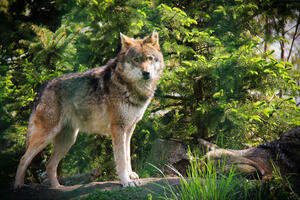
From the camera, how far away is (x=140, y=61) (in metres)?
4.25

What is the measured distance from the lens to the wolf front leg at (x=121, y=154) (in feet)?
13.1

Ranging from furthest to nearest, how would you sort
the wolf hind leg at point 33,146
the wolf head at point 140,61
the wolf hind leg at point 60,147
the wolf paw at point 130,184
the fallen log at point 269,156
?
the wolf hind leg at point 60,147, the fallen log at point 269,156, the wolf head at point 140,61, the wolf hind leg at point 33,146, the wolf paw at point 130,184

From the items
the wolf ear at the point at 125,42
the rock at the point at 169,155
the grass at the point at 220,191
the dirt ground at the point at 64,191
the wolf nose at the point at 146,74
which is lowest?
the rock at the point at 169,155

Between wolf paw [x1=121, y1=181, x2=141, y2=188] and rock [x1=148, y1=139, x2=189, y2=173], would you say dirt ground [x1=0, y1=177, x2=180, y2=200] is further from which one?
rock [x1=148, y1=139, x2=189, y2=173]

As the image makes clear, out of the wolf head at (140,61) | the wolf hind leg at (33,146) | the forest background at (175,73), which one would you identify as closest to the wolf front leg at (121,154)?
the wolf head at (140,61)

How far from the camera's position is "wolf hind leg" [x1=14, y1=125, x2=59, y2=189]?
4039 millimetres

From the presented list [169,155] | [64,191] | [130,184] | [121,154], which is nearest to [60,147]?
[64,191]

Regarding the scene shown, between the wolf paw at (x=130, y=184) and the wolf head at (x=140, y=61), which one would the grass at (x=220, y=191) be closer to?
the wolf paw at (x=130, y=184)

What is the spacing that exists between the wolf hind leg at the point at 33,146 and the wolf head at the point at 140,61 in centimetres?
168

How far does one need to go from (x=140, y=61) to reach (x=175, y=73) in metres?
1.81

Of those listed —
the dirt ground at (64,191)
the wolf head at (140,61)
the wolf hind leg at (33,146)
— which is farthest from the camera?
the wolf head at (140,61)

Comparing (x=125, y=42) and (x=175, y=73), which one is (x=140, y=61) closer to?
(x=125, y=42)

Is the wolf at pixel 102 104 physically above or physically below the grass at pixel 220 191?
above

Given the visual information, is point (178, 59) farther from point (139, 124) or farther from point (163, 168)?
point (163, 168)
